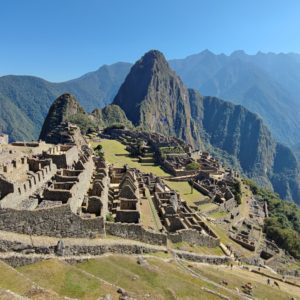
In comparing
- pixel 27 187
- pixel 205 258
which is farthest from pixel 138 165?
pixel 27 187

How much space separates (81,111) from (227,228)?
14440 cm

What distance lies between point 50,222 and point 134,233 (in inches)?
322

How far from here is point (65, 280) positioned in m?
24.2

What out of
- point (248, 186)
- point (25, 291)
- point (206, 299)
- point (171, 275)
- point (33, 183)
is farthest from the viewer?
point (248, 186)

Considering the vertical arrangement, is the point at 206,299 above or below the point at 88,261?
below

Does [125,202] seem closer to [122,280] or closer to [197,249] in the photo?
[197,249]

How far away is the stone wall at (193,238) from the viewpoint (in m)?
38.5

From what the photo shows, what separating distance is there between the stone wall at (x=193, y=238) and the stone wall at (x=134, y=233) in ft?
12.1

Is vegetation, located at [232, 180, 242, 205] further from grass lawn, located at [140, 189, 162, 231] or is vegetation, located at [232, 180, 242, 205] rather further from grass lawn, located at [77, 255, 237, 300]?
grass lawn, located at [77, 255, 237, 300]

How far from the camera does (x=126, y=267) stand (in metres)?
28.5

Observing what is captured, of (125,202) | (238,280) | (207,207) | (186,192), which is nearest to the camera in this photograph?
(238,280)

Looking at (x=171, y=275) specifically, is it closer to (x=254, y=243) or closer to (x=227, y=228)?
(x=254, y=243)

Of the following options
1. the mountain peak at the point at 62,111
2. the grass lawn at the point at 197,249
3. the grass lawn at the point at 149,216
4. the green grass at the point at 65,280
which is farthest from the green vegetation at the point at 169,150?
the green grass at the point at 65,280

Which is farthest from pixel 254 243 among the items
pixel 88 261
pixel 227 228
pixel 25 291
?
pixel 25 291
